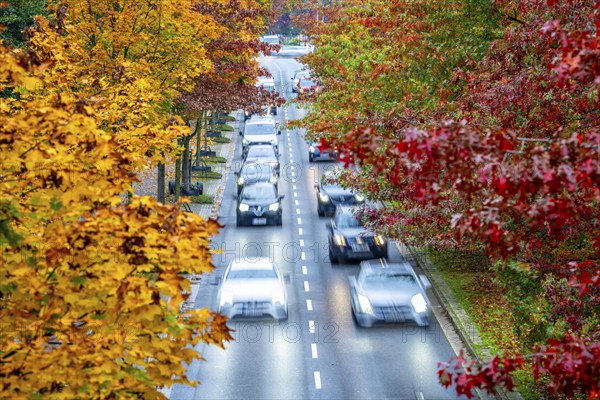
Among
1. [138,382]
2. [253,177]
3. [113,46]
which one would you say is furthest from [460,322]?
[253,177]

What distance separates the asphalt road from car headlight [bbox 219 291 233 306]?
71cm

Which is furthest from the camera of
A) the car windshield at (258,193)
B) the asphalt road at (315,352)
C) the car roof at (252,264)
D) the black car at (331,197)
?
the black car at (331,197)

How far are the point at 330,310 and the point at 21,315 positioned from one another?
1638cm

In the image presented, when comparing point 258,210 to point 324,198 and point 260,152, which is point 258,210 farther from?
point 260,152

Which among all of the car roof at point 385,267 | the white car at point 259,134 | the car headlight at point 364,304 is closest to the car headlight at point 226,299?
the car headlight at point 364,304

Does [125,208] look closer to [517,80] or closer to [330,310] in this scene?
[517,80]

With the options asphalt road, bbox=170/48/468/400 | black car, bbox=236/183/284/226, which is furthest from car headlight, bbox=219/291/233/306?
black car, bbox=236/183/284/226

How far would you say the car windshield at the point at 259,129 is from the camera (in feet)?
165

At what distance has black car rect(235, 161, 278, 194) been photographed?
39156 millimetres

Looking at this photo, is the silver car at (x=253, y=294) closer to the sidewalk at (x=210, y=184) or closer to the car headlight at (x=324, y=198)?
the sidewalk at (x=210, y=184)

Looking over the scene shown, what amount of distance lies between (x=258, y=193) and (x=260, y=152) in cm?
998

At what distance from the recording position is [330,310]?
2412cm

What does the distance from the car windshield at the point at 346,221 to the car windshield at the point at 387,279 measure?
242 inches

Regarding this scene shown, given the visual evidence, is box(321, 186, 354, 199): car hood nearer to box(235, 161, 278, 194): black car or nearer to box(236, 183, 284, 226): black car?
box(236, 183, 284, 226): black car
